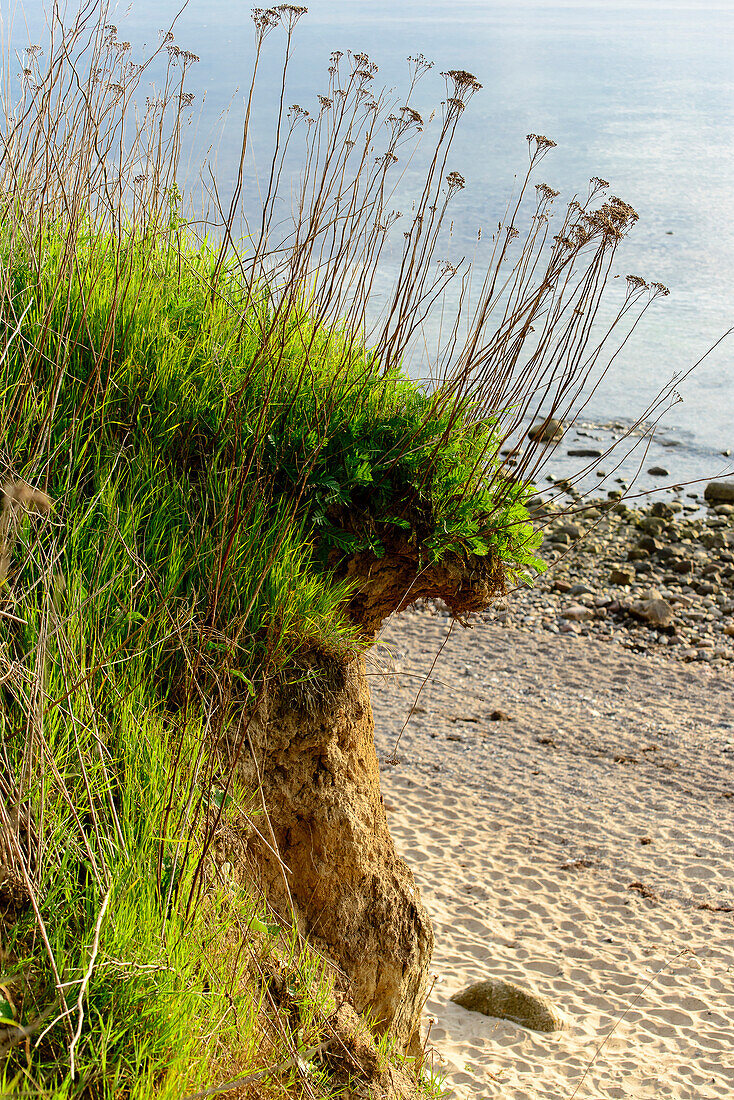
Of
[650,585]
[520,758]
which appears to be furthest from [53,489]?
[650,585]

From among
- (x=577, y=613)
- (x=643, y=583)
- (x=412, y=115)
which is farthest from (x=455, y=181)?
(x=643, y=583)

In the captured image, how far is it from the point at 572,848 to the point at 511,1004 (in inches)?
78.9

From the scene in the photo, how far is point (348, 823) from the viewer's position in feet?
11.2

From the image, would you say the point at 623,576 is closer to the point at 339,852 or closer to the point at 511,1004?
the point at 511,1004

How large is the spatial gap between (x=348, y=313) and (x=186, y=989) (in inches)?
121

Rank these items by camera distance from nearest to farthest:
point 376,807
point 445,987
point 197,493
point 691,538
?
1. point 197,493
2. point 376,807
3. point 445,987
4. point 691,538

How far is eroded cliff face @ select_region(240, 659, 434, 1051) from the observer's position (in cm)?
317

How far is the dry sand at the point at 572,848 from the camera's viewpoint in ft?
16.2

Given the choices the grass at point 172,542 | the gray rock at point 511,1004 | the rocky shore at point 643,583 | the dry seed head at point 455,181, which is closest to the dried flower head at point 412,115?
the grass at point 172,542

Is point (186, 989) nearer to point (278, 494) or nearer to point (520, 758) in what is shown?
point (278, 494)

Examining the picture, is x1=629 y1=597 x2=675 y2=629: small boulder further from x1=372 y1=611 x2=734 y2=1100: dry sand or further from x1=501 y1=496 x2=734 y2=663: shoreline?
x1=372 y1=611 x2=734 y2=1100: dry sand

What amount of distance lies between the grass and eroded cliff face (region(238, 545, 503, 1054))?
98mm

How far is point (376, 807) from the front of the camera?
3750mm

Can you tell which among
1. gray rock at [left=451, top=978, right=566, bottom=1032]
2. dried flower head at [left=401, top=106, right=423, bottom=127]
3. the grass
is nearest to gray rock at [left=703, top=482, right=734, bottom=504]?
gray rock at [left=451, top=978, right=566, bottom=1032]
